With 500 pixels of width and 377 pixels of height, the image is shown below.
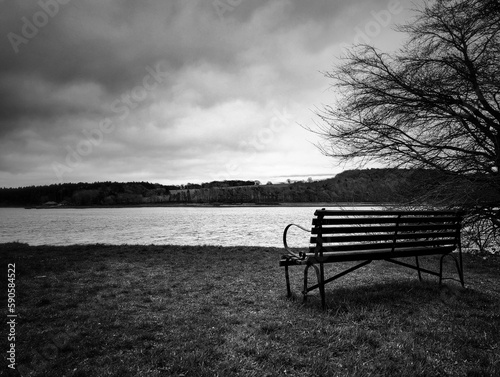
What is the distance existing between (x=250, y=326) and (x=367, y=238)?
2538 millimetres

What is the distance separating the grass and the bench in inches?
27.8

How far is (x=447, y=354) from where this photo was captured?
325cm

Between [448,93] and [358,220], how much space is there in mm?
4693

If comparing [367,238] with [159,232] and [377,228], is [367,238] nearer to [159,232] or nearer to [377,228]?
[377,228]

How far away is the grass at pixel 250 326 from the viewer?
3100mm

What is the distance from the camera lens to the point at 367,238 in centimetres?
529

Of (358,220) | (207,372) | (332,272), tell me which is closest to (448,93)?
(358,220)

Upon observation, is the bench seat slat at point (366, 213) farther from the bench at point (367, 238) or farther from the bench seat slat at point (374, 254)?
the bench seat slat at point (374, 254)

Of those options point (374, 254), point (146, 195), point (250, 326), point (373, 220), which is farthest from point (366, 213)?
point (146, 195)

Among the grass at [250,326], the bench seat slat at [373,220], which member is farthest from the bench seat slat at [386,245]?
the grass at [250,326]

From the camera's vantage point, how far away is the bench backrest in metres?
4.81

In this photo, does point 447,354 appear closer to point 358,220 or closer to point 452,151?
point 358,220

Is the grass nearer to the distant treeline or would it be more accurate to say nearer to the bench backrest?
the bench backrest

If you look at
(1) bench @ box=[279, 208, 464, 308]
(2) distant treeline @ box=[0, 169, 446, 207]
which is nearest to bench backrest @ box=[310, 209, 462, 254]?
(1) bench @ box=[279, 208, 464, 308]
